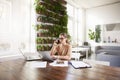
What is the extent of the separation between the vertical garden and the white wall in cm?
299

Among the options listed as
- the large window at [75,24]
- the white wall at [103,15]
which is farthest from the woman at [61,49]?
the white wall at [103,15]

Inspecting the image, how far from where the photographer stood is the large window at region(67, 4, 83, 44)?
684cm

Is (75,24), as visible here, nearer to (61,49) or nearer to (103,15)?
(103,15)

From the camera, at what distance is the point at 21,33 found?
3.15 metres

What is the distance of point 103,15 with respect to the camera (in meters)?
7.25

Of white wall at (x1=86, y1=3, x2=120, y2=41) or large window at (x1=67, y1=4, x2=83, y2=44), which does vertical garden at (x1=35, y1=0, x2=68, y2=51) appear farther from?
white wall at (x1=86, y1=3, x2=120, y2=41)

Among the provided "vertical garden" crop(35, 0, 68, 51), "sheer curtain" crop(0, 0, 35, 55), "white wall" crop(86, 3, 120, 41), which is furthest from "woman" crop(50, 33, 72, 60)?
"white wall" crop(86, 3, 120, 41)

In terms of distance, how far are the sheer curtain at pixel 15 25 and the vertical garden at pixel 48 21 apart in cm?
40

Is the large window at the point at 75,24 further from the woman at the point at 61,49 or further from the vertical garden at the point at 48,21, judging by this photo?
the woman at the point at 61,49

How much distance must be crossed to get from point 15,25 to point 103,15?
571cm

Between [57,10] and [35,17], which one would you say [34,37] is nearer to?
[35,17]

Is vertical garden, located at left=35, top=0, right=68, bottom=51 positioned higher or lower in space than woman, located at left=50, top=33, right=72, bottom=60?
higher

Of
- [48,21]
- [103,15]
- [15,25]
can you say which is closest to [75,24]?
[103,15]

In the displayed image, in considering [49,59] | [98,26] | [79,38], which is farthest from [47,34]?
[98,26]
